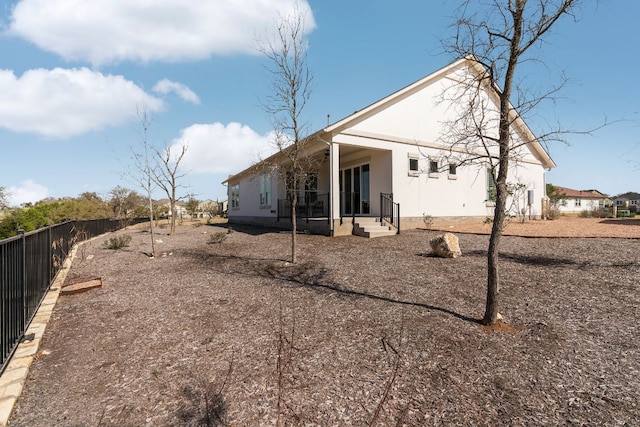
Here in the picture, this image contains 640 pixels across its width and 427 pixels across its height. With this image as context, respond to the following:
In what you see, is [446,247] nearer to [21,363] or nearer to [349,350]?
[349,350]

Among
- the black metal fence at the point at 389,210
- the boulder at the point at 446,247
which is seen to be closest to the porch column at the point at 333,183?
the black metal fence at the point at 389,210

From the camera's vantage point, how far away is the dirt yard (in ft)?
8.48

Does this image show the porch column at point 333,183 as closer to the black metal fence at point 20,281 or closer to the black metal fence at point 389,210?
the black metal fence at point 389,210

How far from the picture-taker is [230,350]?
11.8ft

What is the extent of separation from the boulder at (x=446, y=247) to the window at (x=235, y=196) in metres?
19.6

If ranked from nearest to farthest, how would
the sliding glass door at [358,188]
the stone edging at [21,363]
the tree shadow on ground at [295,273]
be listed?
1. the stone edging at [21,363]
2. the tree shadow on ground at [295,273]
3. the sliding glass door at [358,188]

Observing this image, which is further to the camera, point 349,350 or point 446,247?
point 446,247

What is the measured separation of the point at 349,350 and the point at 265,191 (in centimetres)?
1652

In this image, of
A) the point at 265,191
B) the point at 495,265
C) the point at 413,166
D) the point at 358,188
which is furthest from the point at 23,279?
the point at 265,191

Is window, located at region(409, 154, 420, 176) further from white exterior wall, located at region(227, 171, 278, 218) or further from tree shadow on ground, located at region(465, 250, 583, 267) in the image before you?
white exterior wall, located at region(227, 171, 278, 218)

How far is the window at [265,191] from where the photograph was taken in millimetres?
18714

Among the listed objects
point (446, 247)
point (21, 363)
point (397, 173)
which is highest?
point (397, 173)

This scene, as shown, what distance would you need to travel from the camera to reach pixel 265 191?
19359 mm

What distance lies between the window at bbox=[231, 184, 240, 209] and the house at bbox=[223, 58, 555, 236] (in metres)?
8.85
